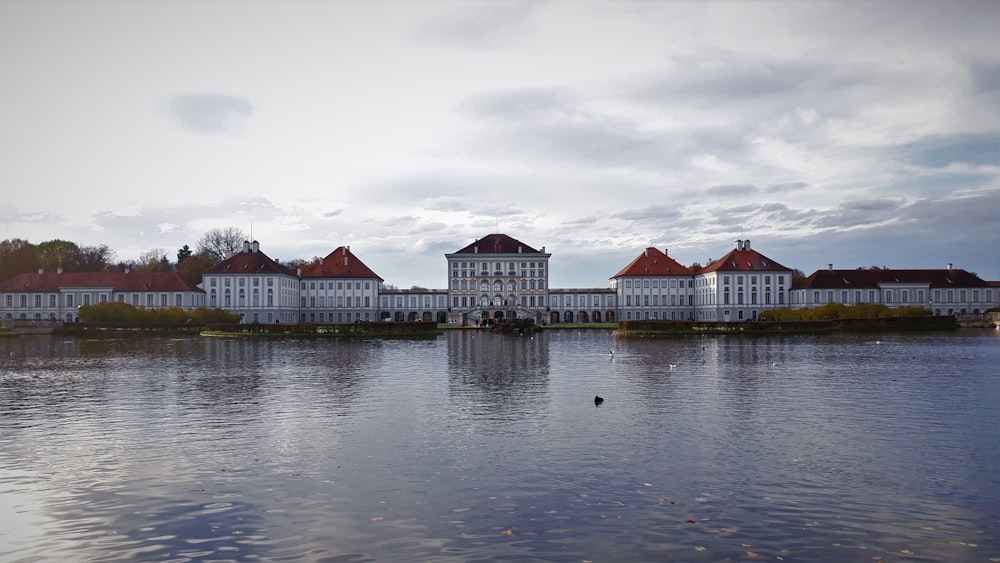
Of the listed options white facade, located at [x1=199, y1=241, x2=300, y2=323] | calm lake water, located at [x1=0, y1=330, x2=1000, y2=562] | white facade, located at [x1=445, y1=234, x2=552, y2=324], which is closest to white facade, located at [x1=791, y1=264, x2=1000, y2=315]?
white facade, located at [x1=445, y1=234, x2=552, y2=324]

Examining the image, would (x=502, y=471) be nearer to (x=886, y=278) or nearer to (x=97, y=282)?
(x=97, y=282)

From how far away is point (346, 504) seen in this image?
39.1 ft

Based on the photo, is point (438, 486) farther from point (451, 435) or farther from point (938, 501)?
point (938, 501)

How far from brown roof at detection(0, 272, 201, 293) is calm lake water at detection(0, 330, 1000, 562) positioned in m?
94.1

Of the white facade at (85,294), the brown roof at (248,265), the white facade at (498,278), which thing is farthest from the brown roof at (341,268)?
the white facade at (85,294)

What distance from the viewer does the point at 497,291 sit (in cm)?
12800

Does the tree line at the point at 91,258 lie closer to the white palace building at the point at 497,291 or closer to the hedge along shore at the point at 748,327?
the white palace building at the point at 497,291

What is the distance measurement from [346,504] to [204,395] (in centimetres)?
1582

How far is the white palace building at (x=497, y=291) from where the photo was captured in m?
117

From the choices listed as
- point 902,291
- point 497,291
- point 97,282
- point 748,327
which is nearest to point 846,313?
point 748,327

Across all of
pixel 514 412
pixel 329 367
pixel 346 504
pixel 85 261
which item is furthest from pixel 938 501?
pixel 85 261

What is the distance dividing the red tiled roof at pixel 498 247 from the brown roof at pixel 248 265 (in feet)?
98.3

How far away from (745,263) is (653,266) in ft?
A: 50.3

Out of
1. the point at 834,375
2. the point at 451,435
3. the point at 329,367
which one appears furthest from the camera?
the point at 329,367
